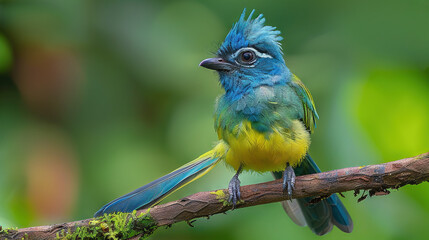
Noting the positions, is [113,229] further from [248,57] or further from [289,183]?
[248,57]

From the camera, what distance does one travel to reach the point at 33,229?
3088 millimetres

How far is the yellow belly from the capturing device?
3645 mm

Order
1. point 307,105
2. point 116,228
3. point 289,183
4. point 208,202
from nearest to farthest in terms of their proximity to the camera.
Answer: point 116,228, point 208,202, point 289,183, point 307,105

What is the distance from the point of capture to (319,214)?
13.4 feet

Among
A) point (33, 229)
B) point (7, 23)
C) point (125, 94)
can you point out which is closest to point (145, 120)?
point (125, 94)

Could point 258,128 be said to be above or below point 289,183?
above

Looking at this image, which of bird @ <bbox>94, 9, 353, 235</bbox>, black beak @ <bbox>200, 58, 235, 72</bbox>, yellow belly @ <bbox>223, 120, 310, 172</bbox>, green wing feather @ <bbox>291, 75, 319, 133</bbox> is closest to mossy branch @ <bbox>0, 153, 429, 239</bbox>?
bird @ <bbox>94, 9, 353, 235</bbox>

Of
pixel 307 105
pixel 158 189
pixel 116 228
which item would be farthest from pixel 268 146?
pixel 116 228

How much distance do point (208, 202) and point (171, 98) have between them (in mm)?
1774

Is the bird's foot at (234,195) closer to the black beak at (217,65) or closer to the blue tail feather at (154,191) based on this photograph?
the blue tail feather at (154,191)

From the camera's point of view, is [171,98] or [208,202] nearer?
[208,202]

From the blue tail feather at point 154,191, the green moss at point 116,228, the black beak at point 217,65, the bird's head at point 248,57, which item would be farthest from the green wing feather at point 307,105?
the green moss at point 116,228

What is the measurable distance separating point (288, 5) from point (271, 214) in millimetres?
1788

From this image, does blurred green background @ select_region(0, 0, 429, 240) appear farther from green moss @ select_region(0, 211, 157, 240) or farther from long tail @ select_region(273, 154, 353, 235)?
green moss @ select_region(0, 211, 157, 240)
